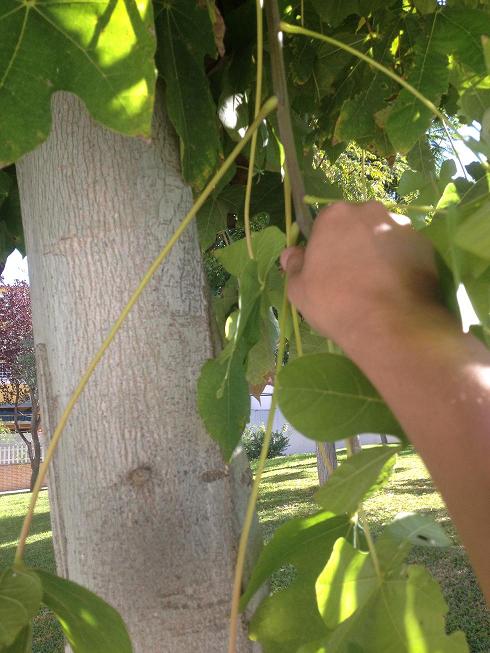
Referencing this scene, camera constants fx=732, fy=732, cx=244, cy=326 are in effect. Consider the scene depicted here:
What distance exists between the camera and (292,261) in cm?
69


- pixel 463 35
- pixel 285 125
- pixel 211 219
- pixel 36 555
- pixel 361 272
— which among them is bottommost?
pixel 36 555

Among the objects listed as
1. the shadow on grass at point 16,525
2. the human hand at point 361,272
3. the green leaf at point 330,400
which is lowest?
the shadow on grass at point 16,525

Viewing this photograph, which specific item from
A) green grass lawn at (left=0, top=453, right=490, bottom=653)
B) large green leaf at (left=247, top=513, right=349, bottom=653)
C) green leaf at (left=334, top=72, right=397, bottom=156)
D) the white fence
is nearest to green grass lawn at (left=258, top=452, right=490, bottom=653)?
green grass lawn at (left=0, top=453, right=490, bottom=653)

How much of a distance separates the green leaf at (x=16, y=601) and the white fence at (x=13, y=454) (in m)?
17.5

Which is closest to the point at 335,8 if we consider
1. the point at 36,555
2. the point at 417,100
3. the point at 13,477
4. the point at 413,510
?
the point at 417,100

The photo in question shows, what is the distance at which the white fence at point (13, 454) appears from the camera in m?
17.3

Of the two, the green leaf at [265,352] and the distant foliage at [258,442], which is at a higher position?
the distant foliage at [258,442]

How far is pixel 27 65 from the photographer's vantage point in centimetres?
69

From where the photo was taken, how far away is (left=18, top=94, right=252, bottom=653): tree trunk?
0.80m

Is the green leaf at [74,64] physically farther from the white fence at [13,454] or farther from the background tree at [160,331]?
the white fence at [13,454]

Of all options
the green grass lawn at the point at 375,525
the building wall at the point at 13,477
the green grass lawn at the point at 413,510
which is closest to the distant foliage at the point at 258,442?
the green grass lawn at the point at 375,525

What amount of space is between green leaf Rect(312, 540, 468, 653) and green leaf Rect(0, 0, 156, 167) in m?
0.45

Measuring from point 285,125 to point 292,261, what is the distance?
5.5 inches

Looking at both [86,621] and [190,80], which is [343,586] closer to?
[86,621]
